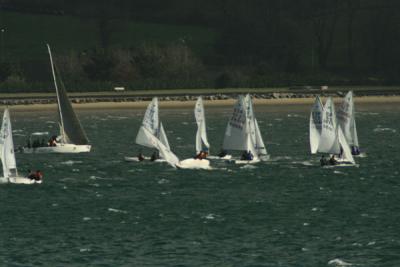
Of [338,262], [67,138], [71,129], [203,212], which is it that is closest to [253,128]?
[71,129]

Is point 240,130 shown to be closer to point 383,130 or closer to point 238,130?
point 238,130

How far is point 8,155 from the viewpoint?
10025cm

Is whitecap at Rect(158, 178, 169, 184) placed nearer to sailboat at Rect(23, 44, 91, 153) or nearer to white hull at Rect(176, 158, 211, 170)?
white hull at Rect(176, 158, 211, 170)

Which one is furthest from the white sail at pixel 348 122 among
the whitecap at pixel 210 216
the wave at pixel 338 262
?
the wave at pixel 338 262

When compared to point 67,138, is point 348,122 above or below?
above

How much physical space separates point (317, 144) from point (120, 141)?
32690mm

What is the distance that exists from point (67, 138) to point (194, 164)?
66.2ft

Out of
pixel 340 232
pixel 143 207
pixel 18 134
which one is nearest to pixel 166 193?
pixel 143 207

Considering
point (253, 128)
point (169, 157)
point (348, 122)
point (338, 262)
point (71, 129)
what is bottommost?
point (338, 262)

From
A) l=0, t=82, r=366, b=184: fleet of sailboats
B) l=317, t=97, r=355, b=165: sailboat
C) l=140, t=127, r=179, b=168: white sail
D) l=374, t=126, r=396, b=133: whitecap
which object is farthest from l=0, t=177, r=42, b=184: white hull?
l=374, t=126, r=396, b=133: whitecap

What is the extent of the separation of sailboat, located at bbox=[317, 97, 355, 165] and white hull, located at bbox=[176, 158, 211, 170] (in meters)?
8.94

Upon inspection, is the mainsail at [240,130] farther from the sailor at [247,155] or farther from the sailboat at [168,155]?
the sailboat at [168,155]

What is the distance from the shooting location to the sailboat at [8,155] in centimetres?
9888

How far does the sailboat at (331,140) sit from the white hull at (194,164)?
8.94 metres
